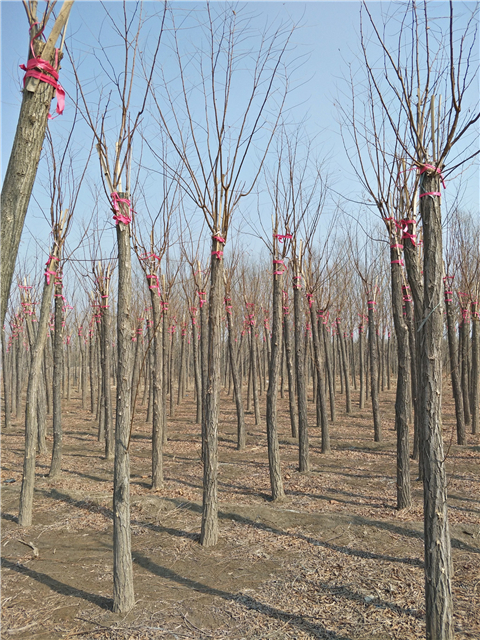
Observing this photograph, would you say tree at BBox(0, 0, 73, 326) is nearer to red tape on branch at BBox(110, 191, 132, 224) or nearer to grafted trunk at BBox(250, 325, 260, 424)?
red tape on branch at BBox(110, 191, 132, 224)

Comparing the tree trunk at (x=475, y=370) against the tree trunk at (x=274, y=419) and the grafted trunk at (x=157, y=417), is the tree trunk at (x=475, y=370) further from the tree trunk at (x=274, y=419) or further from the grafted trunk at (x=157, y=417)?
the grafted trunk at (x=157, y=417)

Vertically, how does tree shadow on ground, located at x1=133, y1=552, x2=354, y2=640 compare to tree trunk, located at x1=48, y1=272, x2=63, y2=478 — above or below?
below

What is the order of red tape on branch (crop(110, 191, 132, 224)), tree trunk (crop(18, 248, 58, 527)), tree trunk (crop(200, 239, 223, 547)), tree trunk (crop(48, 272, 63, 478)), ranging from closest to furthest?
1. red tape on branch (crop(110, 191, 132, 224))
2. tree trunk (crop(200, 239, 223, 547))
3. tree trunk (crop(18, 248, 58, 527))
4. tree trunk (crop(48, 272, 63, 478))

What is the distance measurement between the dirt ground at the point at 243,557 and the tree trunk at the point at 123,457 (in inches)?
7.8

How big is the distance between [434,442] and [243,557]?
224 cm

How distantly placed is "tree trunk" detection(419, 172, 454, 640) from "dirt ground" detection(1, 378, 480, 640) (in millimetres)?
463

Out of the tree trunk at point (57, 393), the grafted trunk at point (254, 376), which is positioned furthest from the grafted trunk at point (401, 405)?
the grafted trunk at point (254, 376)

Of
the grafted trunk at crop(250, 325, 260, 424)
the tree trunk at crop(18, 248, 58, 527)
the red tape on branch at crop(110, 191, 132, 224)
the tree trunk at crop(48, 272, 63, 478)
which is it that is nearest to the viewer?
the red tape on branch at crop(110, 191, 132, 224)

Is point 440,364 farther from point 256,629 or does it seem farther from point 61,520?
point 61,520

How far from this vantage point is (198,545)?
14.3ft

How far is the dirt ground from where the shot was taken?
3047 mm

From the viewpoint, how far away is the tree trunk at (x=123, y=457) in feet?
10.5

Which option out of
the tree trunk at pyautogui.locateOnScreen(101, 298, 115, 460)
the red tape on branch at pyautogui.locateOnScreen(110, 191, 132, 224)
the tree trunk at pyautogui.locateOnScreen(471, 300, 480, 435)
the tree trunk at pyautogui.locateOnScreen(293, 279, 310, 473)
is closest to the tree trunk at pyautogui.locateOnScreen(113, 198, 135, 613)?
the red tape on branch at pyautogui.locateOnScreen(110, 191, 132, 224)

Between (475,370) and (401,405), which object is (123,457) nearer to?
(401,405)
